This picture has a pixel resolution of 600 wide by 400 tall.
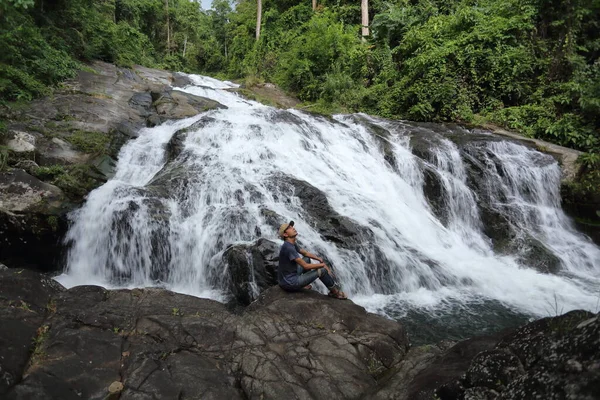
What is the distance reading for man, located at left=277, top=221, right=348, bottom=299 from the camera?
5.98 meters

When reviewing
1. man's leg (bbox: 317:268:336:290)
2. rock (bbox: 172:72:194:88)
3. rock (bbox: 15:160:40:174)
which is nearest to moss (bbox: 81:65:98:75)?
rock (bbox: 172:72:194:88)

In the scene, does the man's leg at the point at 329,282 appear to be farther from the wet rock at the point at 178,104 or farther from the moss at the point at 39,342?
the wet rock at the point at 178,104

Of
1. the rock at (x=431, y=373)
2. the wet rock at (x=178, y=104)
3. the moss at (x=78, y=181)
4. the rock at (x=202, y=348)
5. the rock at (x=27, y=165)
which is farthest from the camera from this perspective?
the wet rock at (x=178, y=104)

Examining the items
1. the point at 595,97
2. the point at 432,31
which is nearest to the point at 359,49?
the point at 432,31

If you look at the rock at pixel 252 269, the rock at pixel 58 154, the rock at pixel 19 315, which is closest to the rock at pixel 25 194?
the rock at pixel 58 154

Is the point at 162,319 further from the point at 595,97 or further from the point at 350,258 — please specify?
the point at 595,97

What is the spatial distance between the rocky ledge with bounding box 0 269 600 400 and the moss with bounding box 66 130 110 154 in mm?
6942

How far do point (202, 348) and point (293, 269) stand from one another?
77.3 inches

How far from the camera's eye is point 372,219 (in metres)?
9.55

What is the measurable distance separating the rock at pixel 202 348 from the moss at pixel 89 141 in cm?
726

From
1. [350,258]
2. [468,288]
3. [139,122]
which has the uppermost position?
[139,122]

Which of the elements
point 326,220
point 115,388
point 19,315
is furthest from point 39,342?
point 326,220

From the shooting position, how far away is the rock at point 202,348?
153 inches

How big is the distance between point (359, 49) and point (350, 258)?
1629 cm
